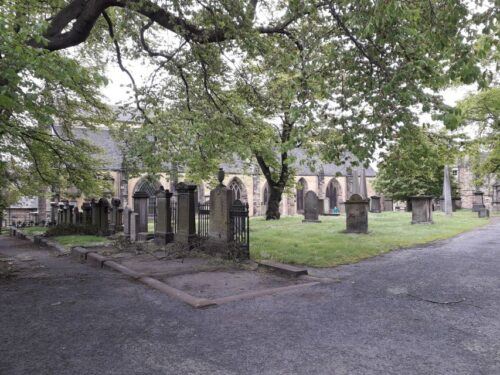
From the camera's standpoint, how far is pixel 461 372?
10.2 ft

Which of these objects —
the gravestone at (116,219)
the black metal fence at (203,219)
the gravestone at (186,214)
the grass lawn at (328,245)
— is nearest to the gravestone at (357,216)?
the grass lawn at (328,245)

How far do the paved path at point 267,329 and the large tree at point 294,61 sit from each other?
3118 millimetres

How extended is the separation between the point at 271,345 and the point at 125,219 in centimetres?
1161

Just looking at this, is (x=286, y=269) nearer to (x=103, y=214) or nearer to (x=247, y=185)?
(x=103, y=214)

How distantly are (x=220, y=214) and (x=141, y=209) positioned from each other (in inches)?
223

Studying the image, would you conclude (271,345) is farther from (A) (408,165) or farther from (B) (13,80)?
(A) (408,165)

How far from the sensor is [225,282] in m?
6.68

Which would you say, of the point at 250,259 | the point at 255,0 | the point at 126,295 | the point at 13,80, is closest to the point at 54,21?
the point at 13,80

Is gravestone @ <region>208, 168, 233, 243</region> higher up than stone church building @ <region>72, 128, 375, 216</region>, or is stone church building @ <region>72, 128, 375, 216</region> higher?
stone church building @ <region>72, 128, 375, 216</region>

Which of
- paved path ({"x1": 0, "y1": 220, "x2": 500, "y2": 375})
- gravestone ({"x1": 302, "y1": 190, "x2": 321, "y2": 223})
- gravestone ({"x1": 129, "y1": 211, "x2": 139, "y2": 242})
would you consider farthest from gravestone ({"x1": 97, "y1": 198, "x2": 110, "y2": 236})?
paved path ({"x1": 0, "y1": 220, "x2": 500, "y2": 375})

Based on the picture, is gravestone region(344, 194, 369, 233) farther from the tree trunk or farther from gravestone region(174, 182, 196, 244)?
the tree trunk

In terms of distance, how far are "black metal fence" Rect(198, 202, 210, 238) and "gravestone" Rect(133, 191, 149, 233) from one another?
3394mm

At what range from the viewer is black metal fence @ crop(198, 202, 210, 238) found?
1066cm

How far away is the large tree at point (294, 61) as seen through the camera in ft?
19.4
